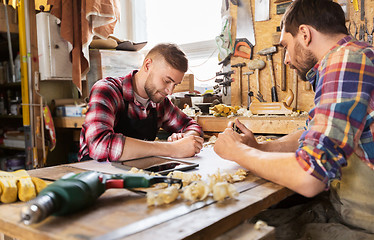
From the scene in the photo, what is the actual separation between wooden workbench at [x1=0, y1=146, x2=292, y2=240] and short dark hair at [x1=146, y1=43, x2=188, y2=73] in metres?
1.13

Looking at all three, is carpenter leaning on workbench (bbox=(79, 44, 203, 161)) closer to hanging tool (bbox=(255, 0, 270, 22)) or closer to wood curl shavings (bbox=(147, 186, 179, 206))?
wood curl shavings (bbox=(147, 186, 179, 206))

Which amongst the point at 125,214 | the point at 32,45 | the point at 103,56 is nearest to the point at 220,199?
the point at 125,214

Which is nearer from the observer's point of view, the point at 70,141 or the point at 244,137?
the point at 244,137

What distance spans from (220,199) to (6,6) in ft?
11.5

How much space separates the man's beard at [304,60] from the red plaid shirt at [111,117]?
881 mm

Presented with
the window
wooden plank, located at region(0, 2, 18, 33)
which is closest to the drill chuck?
the window

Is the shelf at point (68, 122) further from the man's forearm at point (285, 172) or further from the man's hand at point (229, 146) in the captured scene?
the man's forearm at point (285, 172)

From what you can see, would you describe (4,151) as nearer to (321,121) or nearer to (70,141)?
(70,141)

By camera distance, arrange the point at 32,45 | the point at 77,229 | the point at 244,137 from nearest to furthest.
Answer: the point at 77,229 < the point at 244,137 < the point at 32,45

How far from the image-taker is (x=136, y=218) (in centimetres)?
74

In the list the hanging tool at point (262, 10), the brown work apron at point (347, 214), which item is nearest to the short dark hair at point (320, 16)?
the brown work apron at point (347, 214)

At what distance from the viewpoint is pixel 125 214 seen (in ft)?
2.49

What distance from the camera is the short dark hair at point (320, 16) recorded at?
4.05ft

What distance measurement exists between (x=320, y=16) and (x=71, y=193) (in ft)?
3.60
